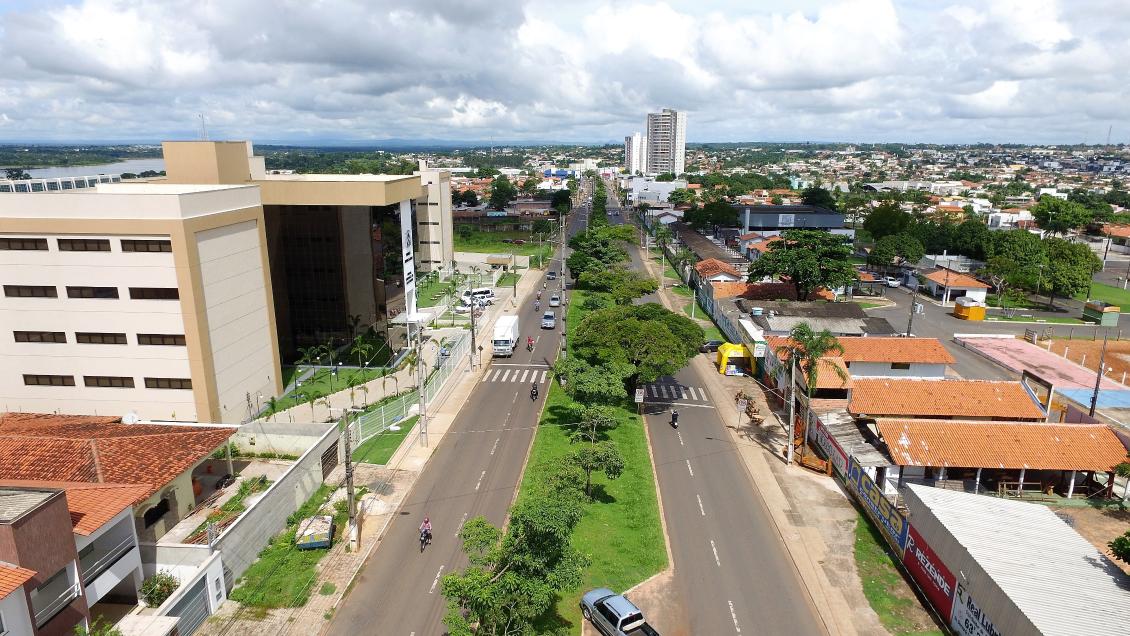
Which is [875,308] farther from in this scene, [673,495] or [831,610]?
[831,610]

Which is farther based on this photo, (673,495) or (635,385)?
(635,385)

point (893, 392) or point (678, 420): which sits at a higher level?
point (893, 392)

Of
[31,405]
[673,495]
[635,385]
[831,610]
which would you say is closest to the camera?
[831,610]

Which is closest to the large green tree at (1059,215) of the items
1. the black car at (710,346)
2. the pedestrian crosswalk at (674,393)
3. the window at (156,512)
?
the black car at (710,346)

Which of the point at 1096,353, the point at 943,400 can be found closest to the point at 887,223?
the point at 1096,353

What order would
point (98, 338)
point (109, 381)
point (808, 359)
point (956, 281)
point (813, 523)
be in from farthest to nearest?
point (956, 281) → point (109, 381) → point (98, 338) → point (808, 359) → point (813, 523)

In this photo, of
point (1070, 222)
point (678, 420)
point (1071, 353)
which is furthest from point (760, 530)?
point (1070, 222)

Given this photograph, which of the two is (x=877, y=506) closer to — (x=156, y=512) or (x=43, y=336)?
(x=156, y=512)
